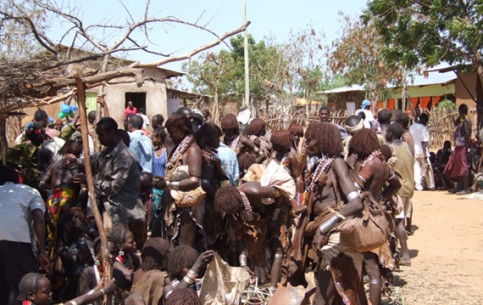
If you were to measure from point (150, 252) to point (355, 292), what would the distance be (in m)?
1.72

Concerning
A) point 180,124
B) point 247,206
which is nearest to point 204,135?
point 180,124

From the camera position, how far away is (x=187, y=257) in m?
5.18

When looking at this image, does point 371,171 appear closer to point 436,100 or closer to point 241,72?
point 436,100

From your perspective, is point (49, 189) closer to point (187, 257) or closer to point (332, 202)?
point (187, 257)

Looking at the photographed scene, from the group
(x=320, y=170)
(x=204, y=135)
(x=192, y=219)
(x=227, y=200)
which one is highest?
(x=204, y=135)

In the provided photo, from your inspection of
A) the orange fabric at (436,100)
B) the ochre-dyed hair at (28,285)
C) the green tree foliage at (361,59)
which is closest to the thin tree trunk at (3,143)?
the ochre-dyed hair at (28,285)

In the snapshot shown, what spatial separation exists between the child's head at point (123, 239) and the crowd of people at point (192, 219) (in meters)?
0.01

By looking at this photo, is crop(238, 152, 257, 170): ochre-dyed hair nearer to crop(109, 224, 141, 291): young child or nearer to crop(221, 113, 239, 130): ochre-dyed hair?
crop(221, 113, 239, 130): ochre-dyed hair

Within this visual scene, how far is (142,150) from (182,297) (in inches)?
141

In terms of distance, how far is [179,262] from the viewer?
516 cm

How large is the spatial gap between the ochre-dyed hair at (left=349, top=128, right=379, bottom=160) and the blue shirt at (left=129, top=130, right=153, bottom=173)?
3294 millimetres

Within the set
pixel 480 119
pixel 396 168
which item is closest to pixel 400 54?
pixel 480 119

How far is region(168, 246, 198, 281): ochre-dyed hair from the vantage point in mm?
5156

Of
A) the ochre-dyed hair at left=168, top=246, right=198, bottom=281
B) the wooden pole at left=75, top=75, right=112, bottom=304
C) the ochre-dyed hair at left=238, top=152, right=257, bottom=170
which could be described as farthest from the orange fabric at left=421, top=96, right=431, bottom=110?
the wooden pole at left=75, top=75, right=112, bottom=304
